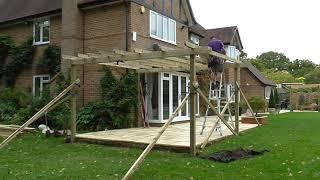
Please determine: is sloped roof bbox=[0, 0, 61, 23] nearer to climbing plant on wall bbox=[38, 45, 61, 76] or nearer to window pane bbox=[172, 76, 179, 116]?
climbing plant on wall bbox=[38, 45, 61, 76]

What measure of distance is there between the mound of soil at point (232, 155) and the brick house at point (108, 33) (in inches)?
296

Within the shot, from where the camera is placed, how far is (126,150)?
10164 mm

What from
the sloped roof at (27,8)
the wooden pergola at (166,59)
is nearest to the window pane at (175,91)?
the wooden pergola at (166,59)

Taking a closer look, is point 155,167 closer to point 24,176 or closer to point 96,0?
point 24,176

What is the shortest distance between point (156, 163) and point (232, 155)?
1.85 m

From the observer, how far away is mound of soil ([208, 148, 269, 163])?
27.9 ft

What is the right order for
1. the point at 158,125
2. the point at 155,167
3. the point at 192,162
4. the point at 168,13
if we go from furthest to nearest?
the point at 168,13, the point at 158,125, the point at 192,162, the point at 155,167

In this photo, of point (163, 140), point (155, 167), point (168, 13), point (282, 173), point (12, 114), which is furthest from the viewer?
point (168, 13)

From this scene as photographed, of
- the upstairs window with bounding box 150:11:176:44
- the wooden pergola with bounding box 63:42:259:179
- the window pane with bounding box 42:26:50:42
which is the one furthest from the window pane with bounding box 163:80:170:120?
the window pane with bounding box 42:26:50:42

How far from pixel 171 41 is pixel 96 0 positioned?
4.27m

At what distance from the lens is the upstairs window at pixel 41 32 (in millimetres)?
19281

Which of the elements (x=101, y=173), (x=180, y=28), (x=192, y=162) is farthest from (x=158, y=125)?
(x=101, y=173)

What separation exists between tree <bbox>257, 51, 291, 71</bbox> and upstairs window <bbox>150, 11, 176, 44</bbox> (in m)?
64.7

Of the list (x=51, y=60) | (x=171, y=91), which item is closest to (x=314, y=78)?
(x=171, y=91)
